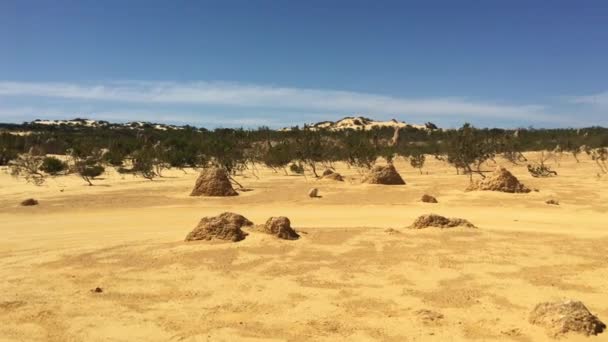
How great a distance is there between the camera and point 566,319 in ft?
19.6

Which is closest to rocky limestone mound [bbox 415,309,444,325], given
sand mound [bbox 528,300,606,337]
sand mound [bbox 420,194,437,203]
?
sand mound [bbox 528,300,606,337]

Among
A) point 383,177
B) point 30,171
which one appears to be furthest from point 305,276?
point 30,171

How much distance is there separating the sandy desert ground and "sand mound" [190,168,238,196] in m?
3.95

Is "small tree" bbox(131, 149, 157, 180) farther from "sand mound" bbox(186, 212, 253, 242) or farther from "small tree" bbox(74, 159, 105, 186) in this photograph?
"sand mound" bbox(186, 212, 253, 242)

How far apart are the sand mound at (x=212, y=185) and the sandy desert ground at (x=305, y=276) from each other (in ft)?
13.0

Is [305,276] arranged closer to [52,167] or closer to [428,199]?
[428,199]

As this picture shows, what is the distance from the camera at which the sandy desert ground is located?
248 inches

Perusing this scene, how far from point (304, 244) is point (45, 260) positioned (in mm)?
4684

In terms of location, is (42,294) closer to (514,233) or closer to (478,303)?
(478,303)

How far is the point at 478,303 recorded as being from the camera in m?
7.07

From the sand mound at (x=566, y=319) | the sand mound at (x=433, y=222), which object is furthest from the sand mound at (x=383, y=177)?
the sand mound at (x=566, y=319)

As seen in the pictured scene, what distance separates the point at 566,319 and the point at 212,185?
15.3 m

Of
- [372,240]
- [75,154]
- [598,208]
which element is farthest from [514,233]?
[75,154]

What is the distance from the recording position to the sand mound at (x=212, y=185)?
1991 centimetres
